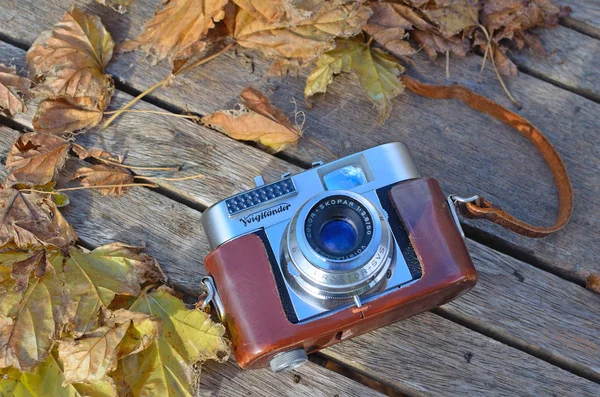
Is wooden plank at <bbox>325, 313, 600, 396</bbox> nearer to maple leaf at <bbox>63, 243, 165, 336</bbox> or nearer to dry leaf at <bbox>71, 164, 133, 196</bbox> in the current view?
maple leaf at <bbox>63, 243, 165, 336</bbox>

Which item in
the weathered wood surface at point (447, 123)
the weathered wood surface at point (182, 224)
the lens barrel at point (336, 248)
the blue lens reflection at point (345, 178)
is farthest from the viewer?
the weathered wood surface at point (447, 123)

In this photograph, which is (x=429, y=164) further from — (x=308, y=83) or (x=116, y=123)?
(x=116, y=123)

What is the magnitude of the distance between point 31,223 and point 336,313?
60 centimetres

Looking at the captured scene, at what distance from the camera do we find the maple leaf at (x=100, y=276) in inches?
45.3

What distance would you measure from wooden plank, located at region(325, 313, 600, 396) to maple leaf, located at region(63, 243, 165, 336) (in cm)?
39

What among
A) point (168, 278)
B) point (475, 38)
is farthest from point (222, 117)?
point (475, 38)

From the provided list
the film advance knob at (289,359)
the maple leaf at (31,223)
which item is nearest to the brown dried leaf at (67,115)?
the maple leaf at (31,223)

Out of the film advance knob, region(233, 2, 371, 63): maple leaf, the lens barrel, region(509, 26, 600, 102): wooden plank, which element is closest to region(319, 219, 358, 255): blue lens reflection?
the lens barrel

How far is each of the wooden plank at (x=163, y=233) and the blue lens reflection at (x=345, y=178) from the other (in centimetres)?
31

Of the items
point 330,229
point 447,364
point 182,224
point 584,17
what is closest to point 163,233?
point 182,224

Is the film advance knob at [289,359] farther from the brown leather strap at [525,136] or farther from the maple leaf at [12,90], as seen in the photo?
the maple leaf at [12,90]

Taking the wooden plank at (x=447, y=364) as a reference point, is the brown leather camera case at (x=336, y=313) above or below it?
above

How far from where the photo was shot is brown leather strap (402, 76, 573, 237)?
1240 millimetres

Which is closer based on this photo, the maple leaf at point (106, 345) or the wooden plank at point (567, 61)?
the maple leaf at point (106, 345)
